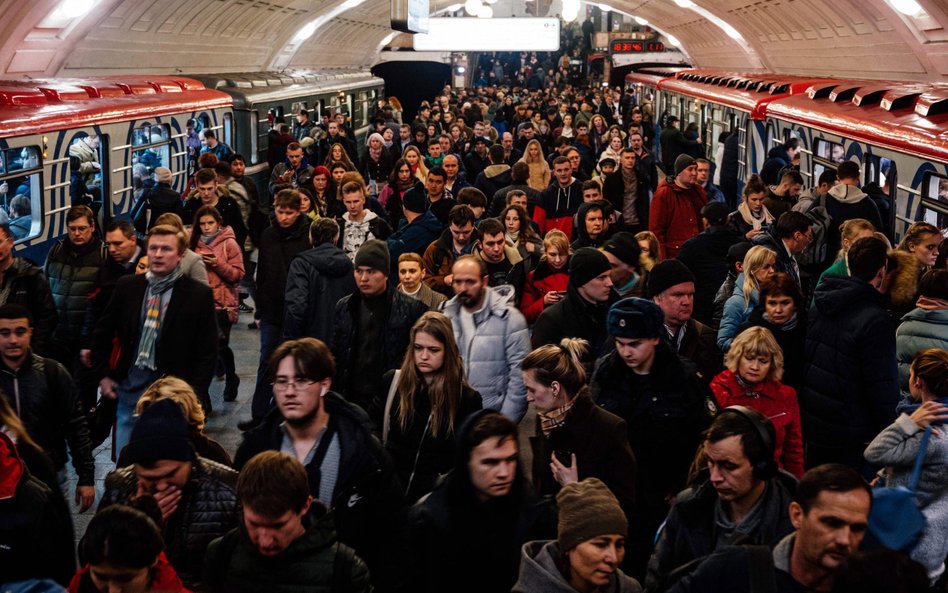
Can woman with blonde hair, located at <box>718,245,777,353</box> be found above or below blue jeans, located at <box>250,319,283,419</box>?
above

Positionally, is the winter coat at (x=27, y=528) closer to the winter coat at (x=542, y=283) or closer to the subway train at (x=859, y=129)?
the winter coat at (x=542, y=283)

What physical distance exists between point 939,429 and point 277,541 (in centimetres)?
256

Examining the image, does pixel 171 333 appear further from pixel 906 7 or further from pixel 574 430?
pixel 906 7

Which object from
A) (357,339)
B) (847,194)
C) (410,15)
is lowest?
(357,339)

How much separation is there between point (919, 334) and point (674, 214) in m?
4.12

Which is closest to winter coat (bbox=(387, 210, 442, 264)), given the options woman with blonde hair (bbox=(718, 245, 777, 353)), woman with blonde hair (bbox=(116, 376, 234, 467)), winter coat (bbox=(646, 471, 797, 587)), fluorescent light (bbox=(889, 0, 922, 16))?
woman with blonde hair (bbox=(718, 245, 777, 353))

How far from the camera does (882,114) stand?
10680mm

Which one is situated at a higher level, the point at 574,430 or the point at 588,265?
the point at 588,265

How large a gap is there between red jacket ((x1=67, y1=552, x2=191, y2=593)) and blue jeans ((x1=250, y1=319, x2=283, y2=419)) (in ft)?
12.4

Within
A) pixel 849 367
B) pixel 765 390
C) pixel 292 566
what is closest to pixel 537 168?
pixel 849 367

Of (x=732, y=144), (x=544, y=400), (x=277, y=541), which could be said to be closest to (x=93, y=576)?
(x=277, y=541)

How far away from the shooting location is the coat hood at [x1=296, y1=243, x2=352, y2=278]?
266 inches

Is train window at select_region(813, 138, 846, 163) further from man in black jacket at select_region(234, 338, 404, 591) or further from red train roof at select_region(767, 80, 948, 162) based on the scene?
man in black jacket at select_region(234, 338, 404, 591)

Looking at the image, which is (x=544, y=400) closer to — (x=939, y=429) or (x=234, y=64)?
(x=939, y=429)
